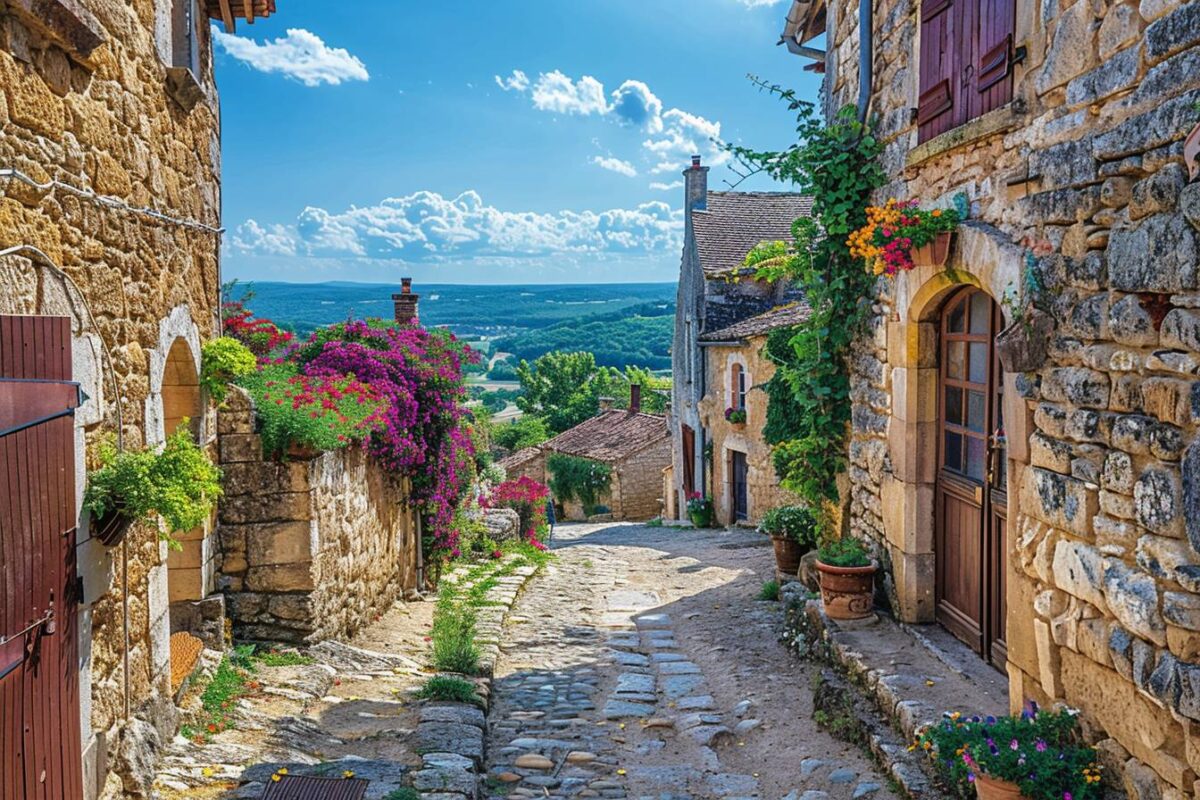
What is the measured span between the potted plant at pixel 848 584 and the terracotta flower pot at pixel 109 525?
15.0 feet

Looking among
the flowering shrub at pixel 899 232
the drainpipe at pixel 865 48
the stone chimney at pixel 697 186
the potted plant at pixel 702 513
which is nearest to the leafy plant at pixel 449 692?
the flowering shrub at pixel 899 232

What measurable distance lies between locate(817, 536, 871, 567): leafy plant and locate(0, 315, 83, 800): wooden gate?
4.87m

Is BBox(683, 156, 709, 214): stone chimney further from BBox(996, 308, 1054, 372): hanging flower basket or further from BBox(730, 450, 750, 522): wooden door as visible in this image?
BBox(996, 308, 1054, 372): hanging flower basket

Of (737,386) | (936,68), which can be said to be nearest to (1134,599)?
(936,68)

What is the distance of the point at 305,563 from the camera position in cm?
654

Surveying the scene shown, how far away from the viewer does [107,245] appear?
4.23 metres

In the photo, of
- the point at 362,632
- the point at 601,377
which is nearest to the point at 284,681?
the point at 362,632

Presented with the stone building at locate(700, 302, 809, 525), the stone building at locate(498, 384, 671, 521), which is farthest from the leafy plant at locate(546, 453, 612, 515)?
the stone building at locate(700, 302, 809, 525)

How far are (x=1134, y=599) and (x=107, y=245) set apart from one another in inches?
178

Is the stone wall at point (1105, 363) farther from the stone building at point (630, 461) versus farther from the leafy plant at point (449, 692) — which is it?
the stone building at point (630, 461)

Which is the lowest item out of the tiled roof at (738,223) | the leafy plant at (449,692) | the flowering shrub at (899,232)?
the leafy plant at (449,692)

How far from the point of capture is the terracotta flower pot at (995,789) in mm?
3783

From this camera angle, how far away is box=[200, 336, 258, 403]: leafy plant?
6074mm

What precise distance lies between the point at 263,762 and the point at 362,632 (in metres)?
3.20
